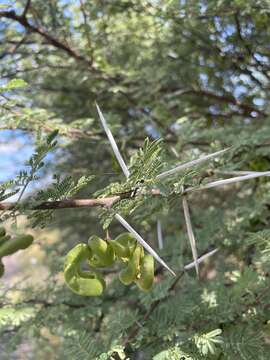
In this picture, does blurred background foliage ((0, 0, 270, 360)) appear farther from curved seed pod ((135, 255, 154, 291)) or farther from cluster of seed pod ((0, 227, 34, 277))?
cluster of seed pod ((0, 227, 34, 277))

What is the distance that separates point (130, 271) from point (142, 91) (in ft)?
4.06

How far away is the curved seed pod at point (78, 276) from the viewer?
654 millimetres

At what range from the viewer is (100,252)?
0.65 metres

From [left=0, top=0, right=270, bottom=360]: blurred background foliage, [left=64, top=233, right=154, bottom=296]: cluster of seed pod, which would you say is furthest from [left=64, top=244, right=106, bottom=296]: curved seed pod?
[left=0, top=0, right=270, bottom=360]: blurred background foliage

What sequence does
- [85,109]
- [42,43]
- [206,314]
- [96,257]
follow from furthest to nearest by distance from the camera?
[85,109], [42,43], [206,314], [96,257]

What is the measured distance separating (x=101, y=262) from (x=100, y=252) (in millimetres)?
15

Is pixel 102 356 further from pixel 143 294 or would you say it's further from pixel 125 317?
pixel 143 294

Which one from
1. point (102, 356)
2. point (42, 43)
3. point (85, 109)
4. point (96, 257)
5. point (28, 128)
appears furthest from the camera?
point (85, 109)

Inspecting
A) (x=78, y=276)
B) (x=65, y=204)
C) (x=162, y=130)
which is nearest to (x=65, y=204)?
(x=65, y=204)

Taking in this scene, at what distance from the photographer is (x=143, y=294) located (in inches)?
47.0

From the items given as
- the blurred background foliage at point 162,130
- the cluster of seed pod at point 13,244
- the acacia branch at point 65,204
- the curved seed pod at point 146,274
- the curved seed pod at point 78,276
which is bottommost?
the blurred background foliage at point 162,130

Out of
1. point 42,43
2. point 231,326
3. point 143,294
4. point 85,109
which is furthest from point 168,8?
point 85,109

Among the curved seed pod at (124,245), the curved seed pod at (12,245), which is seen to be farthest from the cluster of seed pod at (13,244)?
the curved seed pod at (124,245)

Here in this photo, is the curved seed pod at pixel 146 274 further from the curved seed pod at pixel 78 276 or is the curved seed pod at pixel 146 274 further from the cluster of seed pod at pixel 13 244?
the cluster of seed pod at pixel 13 244
